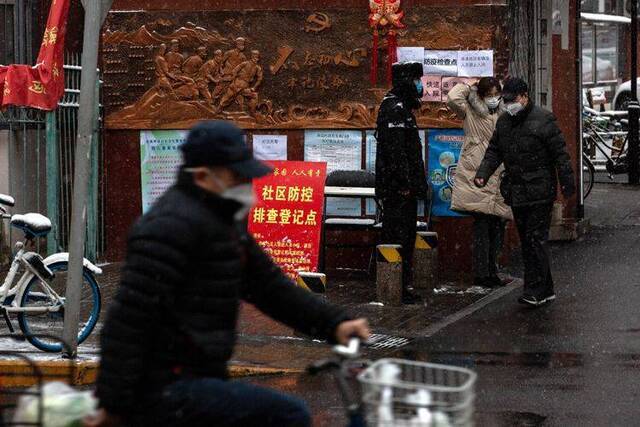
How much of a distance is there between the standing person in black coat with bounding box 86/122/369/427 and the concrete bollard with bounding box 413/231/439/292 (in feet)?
28.9

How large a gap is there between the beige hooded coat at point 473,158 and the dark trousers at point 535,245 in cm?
107

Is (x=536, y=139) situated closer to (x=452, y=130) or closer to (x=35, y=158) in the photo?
(x=452, y=130)

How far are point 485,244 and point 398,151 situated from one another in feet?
5.37

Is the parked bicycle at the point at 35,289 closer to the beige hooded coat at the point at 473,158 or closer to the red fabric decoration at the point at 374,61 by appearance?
the beige hooded coat at the point at 473,158

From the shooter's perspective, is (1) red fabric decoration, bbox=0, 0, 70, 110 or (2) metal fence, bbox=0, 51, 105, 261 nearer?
(1) red fabric decoration, bbox=0, 0, 70, 110

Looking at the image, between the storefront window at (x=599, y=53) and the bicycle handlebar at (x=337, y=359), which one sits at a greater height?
the storefront window at (x=599, y=53)

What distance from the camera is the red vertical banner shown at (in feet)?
42.6

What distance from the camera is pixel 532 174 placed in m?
12.5

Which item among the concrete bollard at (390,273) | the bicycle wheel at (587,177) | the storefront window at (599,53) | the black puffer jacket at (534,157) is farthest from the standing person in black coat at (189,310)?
the storefront window at (599,53)

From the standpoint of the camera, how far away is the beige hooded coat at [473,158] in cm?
1372

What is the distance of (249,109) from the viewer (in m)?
15.1

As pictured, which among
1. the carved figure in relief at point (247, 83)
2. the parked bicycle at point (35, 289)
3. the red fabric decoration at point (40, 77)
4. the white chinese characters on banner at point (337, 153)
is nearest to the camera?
the parked bicycle at point (35, 289)

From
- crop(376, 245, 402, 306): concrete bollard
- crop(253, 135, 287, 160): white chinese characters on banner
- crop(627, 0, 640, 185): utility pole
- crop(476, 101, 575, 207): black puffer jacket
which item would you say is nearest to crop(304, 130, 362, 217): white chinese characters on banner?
crop(253, 135, 287, 160): white chinese characters on banner

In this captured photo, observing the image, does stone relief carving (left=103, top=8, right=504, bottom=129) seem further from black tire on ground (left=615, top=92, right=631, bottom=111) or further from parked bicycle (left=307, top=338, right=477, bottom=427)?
black tire on ground (left=615, top=92, right=631, bottom=111)
